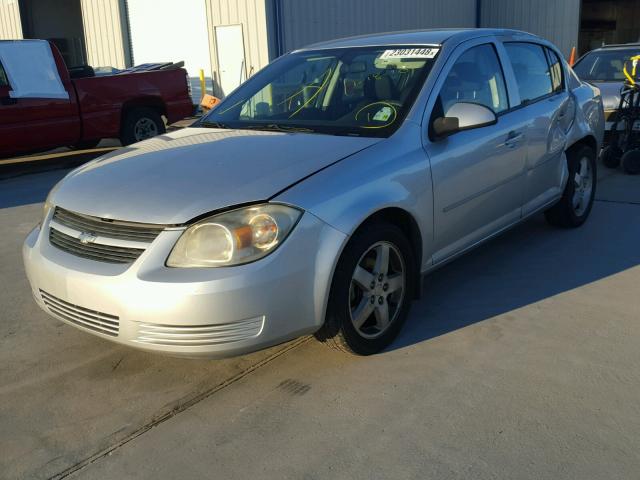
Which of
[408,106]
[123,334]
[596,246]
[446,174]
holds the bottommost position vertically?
[596,246]

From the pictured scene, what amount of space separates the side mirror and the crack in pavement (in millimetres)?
1368

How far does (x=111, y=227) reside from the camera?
9.66 feet

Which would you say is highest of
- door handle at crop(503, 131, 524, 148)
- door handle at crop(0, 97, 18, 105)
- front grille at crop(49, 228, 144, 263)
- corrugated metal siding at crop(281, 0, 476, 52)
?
corrugated metal siding at crop(281, 0, 476, 52)

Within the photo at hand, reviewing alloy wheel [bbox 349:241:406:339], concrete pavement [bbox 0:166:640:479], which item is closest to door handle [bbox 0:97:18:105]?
concrete pavement [bbox 0:166:640:479]

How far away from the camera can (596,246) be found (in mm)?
5172

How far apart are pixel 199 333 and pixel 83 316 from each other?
597mm

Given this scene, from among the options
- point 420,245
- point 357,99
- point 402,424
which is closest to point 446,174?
point 420,245

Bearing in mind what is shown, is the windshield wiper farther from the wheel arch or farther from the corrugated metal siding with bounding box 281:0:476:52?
the corrugated metal siding with bounding box 281:0:476:52

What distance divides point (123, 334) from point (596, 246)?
383 centimetres

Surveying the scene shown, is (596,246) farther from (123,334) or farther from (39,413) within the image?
(39,413)

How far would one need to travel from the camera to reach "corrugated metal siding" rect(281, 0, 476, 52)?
48.7 feet

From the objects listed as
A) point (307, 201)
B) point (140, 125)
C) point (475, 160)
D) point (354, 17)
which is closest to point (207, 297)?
point (307, 201)

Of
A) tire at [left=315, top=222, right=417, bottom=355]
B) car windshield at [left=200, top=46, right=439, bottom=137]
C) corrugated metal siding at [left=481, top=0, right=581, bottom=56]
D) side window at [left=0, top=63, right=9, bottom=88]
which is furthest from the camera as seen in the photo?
corrugated metal siding at [left=481, top=0, right=581, bottom=56]

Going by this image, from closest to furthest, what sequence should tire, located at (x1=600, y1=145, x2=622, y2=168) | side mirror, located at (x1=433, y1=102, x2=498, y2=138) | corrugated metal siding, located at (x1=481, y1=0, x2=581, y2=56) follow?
side mirror, located at (x1=433, y1=102, x2=498, y2=138) < tire, located at (x1=600, y1=145, x2=622, y2=168) < corrugated metal siding, located at (x1=481, y1=0, x2=581, y2=56)
